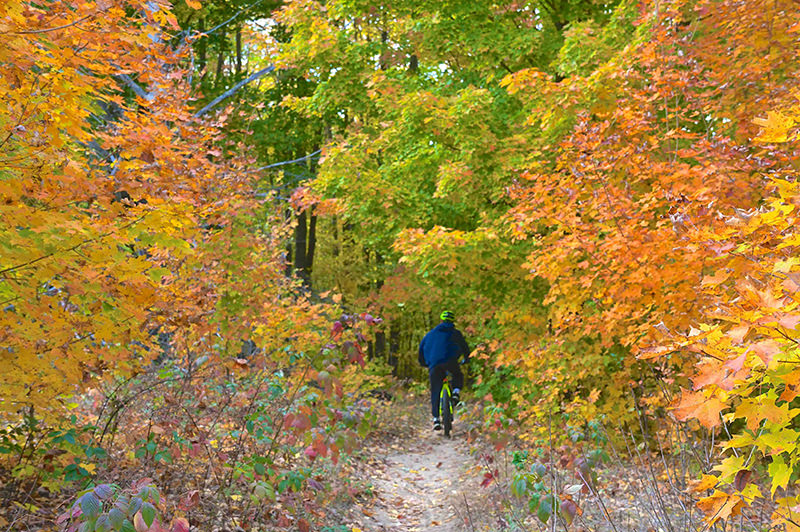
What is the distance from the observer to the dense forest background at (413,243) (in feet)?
9.62

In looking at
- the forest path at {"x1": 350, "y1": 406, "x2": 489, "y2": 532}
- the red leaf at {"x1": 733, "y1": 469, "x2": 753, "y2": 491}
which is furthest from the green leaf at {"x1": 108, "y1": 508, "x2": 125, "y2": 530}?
the forest path at {"x1": 350, "y1": 406, "x2": 489, "y2": 532}

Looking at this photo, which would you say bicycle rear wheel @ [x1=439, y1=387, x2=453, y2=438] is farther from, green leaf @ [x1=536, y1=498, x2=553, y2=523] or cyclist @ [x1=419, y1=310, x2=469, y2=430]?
green leaf @ [x1=536, y1=498, x2=553, y2=523]

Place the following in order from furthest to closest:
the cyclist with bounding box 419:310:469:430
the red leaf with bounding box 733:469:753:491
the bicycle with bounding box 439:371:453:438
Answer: the bicycle with bounding box 439:371:453:438, the cyclist with bounding box 419:310:469:430, the red leaf with bounding box 733:469:753:491

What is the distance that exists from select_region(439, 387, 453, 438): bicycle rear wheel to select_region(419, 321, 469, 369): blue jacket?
1.84 feet

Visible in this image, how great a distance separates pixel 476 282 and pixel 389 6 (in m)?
6.07

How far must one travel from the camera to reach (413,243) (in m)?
9.05

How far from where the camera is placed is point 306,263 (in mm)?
20516

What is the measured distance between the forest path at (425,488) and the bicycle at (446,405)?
26 cm

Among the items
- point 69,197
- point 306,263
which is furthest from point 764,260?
point 306,263

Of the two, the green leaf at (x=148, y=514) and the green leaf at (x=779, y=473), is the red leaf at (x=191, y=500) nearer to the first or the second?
the green leaf at (x=148, y=514)

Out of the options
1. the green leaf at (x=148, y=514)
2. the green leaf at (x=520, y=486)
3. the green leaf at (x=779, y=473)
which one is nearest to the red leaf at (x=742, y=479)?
the green leaf at (x=779, y=473)

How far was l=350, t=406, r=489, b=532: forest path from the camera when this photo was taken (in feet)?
20.3

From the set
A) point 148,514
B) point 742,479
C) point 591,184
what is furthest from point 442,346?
point 742,479

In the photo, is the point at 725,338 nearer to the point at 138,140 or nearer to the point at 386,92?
the point at 138,140
